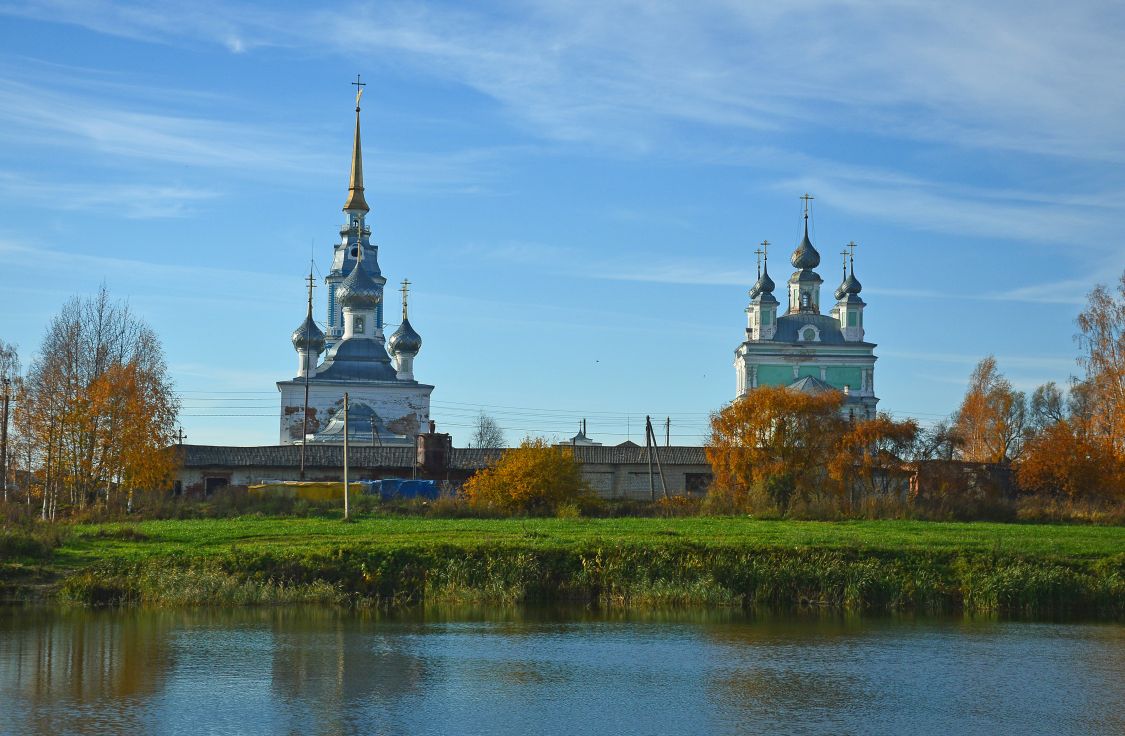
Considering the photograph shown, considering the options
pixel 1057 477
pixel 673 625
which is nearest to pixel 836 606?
pixel 673 625

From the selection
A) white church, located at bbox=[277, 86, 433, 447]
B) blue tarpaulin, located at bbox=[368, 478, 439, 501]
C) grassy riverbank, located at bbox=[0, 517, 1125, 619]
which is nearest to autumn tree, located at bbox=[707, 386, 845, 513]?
blue tarpaulin, located at bbox=[368, 478, 439, 501]

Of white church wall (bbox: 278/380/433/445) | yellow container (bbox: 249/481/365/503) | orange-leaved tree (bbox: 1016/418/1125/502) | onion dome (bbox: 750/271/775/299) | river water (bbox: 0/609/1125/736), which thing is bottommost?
river water (bbox: 0/609/1125/736)

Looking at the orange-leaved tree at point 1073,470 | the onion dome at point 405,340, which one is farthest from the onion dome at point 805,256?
the orange-leaved tree at point 1073,470

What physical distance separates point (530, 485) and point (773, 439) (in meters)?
7.42

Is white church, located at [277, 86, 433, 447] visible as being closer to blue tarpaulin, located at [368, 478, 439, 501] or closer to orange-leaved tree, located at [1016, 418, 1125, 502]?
blue tarpaulin, located at [368, 478, 439, 501]

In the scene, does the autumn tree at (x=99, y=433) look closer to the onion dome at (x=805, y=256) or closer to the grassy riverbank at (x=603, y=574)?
the grassy riverbank at (x=603, y=574)

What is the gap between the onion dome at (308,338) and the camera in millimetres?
72688

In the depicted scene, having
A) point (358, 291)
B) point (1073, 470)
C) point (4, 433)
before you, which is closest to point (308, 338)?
point (358, 291)

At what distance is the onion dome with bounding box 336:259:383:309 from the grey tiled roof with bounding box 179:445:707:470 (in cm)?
2349

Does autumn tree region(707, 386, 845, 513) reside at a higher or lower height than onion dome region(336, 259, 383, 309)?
lower

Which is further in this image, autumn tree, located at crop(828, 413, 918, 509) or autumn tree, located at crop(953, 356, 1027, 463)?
autumn tree, located at crop(953, 356, 1027, 463)

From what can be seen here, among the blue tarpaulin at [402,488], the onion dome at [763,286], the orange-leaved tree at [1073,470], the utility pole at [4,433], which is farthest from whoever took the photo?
the onion dome at [763,286]

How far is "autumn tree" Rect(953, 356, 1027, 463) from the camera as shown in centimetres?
6244

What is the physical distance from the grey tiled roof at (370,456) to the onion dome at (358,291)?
23.5 m
